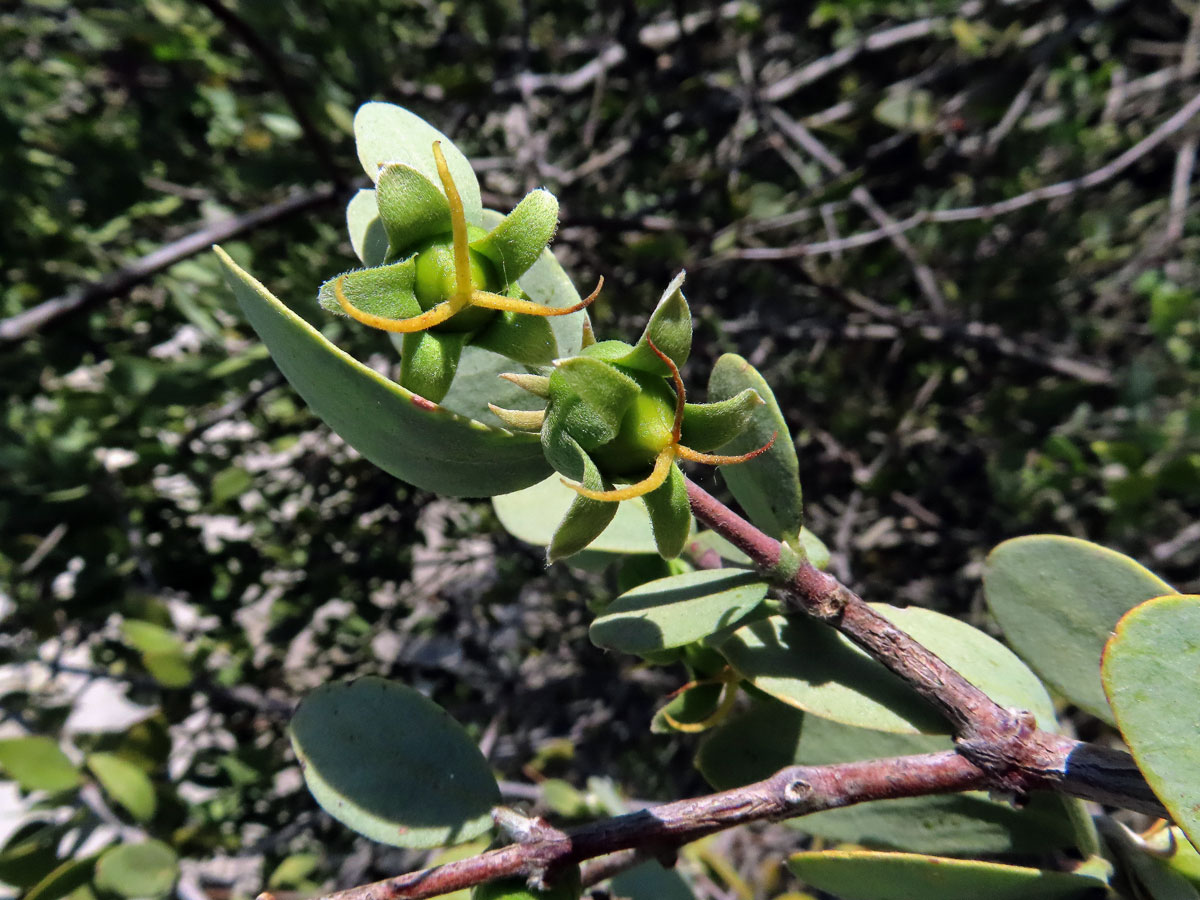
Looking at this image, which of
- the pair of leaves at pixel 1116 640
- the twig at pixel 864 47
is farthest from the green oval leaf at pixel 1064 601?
the twig at pixel 864 47

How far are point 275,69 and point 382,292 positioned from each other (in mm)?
1435

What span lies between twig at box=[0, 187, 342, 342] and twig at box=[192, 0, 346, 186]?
0.27 ft

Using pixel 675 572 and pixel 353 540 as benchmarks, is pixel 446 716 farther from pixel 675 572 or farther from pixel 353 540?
pixel 353 540

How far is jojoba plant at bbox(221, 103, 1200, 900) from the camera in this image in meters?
0.49

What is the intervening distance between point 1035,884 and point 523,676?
254 centimetres

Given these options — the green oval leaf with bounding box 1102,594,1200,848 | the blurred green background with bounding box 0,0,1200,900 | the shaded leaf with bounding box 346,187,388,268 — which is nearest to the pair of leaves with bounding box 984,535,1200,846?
the green oval leaf with bounding box 1102,594,1200,848

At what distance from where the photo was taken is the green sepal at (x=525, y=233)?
1.72 feet

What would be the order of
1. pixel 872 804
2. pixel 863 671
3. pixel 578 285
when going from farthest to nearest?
pixel 578 285, pixel 872 804, pixel 863 671

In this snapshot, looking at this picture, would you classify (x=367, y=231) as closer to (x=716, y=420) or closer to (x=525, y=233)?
(x=525, y=233)

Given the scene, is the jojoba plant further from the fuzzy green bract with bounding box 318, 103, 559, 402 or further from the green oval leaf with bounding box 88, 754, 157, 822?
the green oval leaf with bounding box 88, 754, 157, 822

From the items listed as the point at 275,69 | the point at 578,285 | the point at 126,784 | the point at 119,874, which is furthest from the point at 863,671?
the point at 578,285

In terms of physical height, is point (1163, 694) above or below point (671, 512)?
below

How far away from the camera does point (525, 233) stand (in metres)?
0.53

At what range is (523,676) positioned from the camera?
302 centimetres
